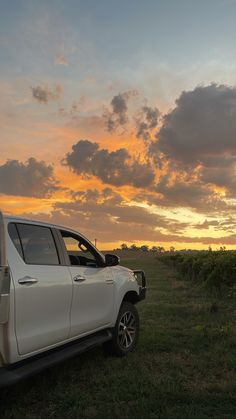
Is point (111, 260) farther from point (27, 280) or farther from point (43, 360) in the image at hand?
point (27, 280)

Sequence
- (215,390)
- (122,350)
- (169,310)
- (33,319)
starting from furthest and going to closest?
(169,310)
(122,350)
(215,390)
(33,319)

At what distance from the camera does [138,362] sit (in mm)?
7113

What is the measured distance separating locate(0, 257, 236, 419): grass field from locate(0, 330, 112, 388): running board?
41cm

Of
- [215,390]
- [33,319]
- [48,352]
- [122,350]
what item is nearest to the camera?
[33,319]

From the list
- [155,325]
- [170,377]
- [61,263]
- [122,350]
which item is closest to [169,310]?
[155,325]

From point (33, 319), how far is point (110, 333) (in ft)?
7.55

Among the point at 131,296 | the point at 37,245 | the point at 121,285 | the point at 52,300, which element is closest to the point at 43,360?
the point at 52,300

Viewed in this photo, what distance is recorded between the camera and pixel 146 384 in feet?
19.5

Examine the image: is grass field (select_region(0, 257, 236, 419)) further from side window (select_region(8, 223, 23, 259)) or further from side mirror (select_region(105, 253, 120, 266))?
side window (select_region(8, 223, 23, 259))

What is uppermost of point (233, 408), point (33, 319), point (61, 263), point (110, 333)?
point (61, 263)

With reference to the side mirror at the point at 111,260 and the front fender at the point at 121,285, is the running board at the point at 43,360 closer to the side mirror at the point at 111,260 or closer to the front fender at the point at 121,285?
the front fender at the point at 121,285

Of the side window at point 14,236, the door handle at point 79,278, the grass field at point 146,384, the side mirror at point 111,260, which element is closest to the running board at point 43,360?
the grass field at point 146,384

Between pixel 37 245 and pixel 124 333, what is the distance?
9.06 feet

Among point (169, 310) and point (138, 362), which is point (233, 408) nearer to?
point (138, 362)
